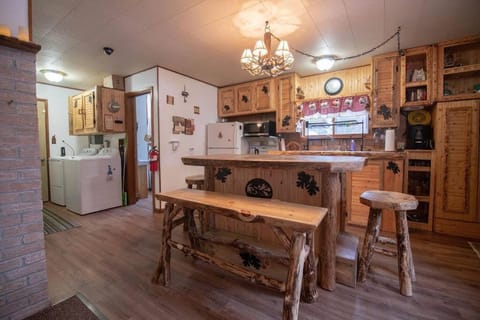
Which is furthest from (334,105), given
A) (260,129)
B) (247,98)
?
(247,98)

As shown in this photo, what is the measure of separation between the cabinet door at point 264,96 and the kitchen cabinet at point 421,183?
238 centimetres

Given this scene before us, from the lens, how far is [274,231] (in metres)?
1.27

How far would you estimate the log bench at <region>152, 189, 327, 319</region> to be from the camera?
1.16 meters

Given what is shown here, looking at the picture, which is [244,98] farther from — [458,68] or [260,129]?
[458,68]

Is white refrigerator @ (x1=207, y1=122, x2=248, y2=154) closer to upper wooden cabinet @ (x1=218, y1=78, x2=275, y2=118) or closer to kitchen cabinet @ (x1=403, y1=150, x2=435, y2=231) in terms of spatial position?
upper wooden cabinet @ (x1=218, y1=78, x2=275, y2=118)

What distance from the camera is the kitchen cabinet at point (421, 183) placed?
2.72 meters

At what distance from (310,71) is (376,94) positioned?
1206 mm

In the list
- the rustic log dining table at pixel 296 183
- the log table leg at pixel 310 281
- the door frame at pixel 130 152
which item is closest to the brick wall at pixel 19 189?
the rustic log dining table at pixel 296 183

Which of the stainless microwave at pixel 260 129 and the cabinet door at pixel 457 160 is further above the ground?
the stainless microwave at pixel 260 129

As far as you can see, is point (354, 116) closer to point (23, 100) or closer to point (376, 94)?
point (376, 94)

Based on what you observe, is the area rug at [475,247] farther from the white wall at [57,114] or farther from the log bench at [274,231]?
the white wall at [57,114]

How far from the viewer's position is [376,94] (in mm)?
3137

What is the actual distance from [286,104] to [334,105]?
852 mm

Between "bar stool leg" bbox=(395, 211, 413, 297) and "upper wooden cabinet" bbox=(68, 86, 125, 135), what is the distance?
4.36 meters
